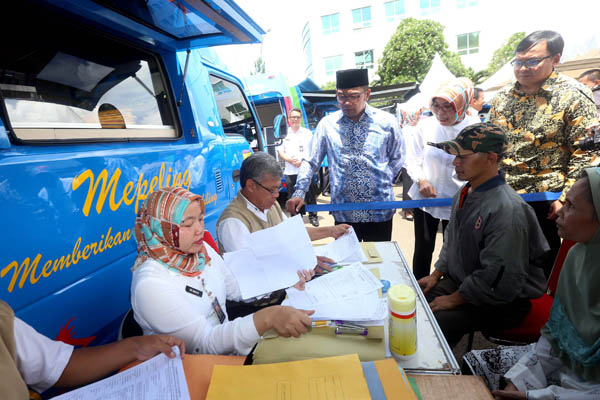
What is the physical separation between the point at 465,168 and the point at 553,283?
2.57ft

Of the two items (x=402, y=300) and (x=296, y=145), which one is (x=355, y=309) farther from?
(x=296, y=145)

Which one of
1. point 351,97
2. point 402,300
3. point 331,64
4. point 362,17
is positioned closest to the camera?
point 402,300

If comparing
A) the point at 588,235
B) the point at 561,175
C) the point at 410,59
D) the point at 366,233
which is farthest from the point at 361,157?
the point at 410,59

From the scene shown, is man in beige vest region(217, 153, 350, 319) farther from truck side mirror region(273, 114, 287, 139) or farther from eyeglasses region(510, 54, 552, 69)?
truck side mirror region(273, 114, 287, 139)

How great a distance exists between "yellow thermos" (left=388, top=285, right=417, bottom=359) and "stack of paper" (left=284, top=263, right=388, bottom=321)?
0.08 meters

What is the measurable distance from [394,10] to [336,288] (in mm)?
34432

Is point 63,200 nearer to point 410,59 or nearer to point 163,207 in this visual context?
point 163,207

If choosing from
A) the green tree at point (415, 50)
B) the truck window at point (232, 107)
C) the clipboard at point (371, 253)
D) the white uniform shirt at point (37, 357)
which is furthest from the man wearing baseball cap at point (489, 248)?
the green tree at point (415, 50)

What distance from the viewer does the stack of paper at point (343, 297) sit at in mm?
1062

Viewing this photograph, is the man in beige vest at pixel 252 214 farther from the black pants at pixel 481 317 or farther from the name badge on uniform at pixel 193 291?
the black pants at pixel 481 317

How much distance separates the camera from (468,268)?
1649 millimetres

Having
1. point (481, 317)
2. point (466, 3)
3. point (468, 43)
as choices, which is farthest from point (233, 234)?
point (466, 3)

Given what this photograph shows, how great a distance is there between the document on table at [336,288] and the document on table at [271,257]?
0.15 meters

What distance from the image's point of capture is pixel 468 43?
27.1 m
